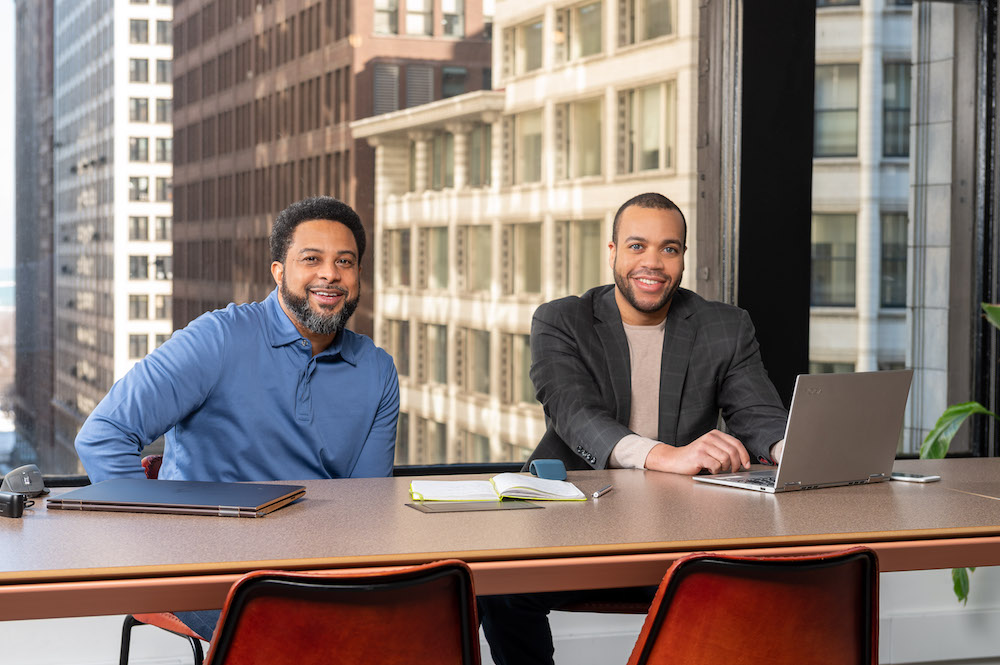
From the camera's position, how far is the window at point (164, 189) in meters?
3.59

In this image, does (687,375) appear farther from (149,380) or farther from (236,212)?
(236,212)

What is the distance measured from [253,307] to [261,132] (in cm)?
143

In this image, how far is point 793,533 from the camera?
175 centimetres

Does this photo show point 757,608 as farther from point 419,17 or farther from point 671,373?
point 419,17

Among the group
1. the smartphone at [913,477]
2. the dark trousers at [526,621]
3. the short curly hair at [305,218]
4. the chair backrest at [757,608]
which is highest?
the short curly hair at [305,218]

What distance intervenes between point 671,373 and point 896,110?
205 cm

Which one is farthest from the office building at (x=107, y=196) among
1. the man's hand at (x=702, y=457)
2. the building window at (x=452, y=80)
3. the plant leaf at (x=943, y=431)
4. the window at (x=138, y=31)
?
the plant leaf at (x=943, y=431)

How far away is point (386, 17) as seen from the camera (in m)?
3.85

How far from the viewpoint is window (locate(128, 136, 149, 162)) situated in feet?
11.7

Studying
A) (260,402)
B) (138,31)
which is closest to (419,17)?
(138,31)

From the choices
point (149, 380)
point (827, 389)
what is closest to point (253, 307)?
point (149, 380)

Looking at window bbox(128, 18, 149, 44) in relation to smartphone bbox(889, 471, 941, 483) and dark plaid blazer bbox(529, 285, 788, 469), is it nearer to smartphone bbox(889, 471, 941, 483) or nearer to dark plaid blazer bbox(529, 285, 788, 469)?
dark plaid blazer bbox(529, 285, 788, 469)

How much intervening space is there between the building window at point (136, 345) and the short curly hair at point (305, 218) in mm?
1135

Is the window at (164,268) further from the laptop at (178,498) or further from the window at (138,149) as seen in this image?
the laptop at (178,498)
